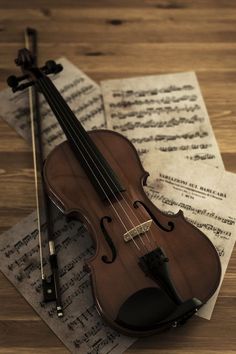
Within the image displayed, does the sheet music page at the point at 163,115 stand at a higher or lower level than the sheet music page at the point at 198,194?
higher

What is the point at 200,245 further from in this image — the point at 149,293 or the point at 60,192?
the point at 60,192

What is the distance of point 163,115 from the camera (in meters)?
1.34

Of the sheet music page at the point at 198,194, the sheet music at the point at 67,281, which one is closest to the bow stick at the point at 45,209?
the sheet music at the point at 67,281

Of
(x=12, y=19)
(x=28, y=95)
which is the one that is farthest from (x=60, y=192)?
(x=12, y=19)

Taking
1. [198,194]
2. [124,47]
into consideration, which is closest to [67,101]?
[124,47]

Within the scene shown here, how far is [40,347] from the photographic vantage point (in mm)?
976

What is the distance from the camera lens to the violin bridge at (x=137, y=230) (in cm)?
96

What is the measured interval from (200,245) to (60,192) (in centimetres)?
33

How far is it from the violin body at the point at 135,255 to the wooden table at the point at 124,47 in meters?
0.14

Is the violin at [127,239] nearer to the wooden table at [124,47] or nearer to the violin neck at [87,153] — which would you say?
the violin neck at [87,153]

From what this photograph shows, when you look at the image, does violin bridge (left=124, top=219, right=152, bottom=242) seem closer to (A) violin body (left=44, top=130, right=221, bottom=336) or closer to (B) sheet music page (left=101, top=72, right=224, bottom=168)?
(A) violin body (left=44, top=130, right=221, bottom=336)

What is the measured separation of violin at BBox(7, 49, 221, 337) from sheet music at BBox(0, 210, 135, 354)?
0.09 metres

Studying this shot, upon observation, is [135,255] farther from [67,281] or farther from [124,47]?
[124,47]

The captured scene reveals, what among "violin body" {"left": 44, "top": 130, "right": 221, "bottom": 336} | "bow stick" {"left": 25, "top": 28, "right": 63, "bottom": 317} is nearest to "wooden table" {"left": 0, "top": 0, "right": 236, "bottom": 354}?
"bow stick" {"left": 25, "top": 28, "right": 63, "bottom": 317}
